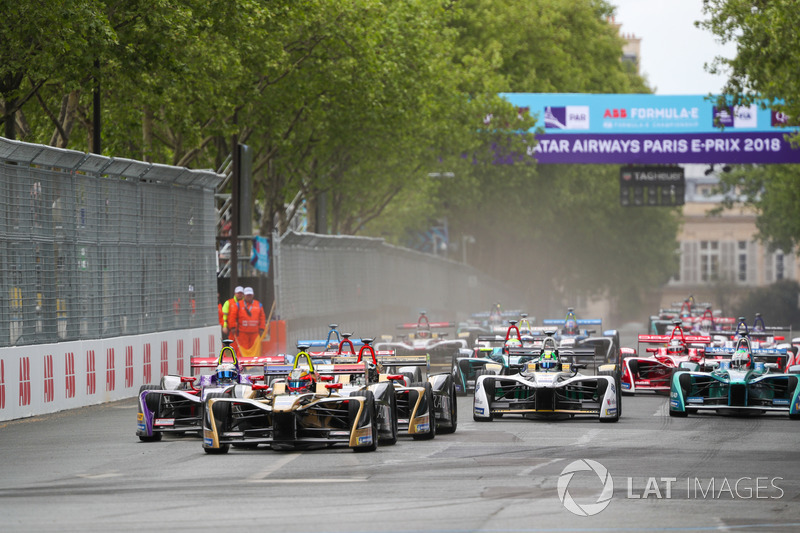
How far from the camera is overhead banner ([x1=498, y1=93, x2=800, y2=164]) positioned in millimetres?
45844

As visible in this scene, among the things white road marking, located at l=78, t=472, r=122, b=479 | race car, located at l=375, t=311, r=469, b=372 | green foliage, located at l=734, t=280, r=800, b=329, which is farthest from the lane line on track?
green foliage, located at l=734, t=280, r=800, b=329

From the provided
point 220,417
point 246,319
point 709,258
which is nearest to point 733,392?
point 220,417

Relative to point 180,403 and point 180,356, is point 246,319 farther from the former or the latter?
point 180,403

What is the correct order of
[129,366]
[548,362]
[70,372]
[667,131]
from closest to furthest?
[548,362] → [70,372] → [129,366] → [667,131]

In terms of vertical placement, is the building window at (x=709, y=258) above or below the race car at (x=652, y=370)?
above

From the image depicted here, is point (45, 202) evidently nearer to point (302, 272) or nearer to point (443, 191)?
point (302, 272)

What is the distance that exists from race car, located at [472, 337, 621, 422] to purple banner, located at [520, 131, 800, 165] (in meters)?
28.3

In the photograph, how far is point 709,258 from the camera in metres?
136

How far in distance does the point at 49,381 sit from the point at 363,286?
2839 centimetres

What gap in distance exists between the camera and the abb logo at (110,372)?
2247cm

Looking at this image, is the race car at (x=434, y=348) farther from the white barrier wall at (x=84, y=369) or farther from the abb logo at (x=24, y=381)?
the abb logo at (x=24, y=381)

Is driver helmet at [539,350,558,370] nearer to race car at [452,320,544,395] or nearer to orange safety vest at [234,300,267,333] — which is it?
race car at [452,320,544,395]

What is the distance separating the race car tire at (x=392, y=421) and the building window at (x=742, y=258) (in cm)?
12359

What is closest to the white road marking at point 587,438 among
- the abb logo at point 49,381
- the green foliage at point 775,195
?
the abb logo at point 49,381
